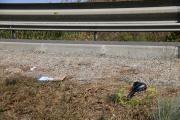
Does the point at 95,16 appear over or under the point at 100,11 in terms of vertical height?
under

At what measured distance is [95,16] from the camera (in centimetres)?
667

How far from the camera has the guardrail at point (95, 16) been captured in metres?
6.04

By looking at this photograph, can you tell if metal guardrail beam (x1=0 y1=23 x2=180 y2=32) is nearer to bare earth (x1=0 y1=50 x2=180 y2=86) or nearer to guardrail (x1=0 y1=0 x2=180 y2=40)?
guardrail (x1=0 y1=0 x2=180 y2=40)

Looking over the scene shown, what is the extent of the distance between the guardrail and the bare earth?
204cm

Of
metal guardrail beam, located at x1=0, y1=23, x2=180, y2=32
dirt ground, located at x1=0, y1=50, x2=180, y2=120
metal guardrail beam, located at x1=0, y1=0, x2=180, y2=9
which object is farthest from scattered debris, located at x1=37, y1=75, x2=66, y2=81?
metal guardrail beam, located at x1=0, y1=0, x2=180, y2=9

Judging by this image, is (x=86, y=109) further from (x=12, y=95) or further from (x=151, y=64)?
(x=151, y=64)

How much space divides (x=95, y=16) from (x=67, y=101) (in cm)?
460

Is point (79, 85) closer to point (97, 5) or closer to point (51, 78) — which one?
point (51, 78)

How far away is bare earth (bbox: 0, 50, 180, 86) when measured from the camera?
3.23 meters

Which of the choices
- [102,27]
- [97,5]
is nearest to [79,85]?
[102,27]

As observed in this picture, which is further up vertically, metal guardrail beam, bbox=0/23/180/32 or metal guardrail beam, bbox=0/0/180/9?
metal guardrail beam, bbox=0/0/180/9

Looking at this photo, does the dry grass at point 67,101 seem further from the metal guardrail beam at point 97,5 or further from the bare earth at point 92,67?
the metal guardrail beam at point 97,5

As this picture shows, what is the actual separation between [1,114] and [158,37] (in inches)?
247

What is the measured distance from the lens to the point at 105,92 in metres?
2.68
